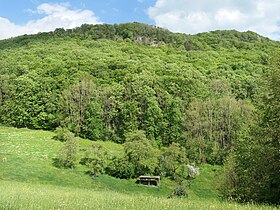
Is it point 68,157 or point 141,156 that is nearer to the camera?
point 68,157

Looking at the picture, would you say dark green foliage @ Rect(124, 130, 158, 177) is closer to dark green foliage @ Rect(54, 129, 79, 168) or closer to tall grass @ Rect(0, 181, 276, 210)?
dark green foliage @ Rect(54, 129, 79, 168)

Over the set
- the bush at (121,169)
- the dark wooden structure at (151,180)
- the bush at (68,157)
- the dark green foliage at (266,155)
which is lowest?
the dark wooden structure at (151,180)

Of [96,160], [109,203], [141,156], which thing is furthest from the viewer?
[141,156]

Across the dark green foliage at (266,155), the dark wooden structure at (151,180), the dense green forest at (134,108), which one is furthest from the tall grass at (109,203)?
the dense green forest at (134,108)

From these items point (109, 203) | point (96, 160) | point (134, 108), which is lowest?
point (96, 160)

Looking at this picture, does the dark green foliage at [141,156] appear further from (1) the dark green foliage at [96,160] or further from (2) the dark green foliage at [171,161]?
(1) the dark green foliage at [96,160]

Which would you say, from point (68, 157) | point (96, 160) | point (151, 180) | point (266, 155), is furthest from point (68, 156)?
point (266, 155)

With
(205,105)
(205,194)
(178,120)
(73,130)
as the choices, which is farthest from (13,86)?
(205,194)

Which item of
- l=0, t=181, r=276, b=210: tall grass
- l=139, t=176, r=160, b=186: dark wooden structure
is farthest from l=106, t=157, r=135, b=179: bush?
l=0, t=181, r=276, b=210: tall grass

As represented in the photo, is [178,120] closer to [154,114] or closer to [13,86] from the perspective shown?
[154,114]

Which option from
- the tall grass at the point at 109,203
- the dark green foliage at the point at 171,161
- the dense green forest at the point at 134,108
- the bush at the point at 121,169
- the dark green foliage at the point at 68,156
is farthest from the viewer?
the dense green forest at the point at 134,108

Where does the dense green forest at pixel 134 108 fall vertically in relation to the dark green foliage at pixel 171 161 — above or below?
above

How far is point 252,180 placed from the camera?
25750 millimetres

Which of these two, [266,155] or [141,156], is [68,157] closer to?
[141,156]
